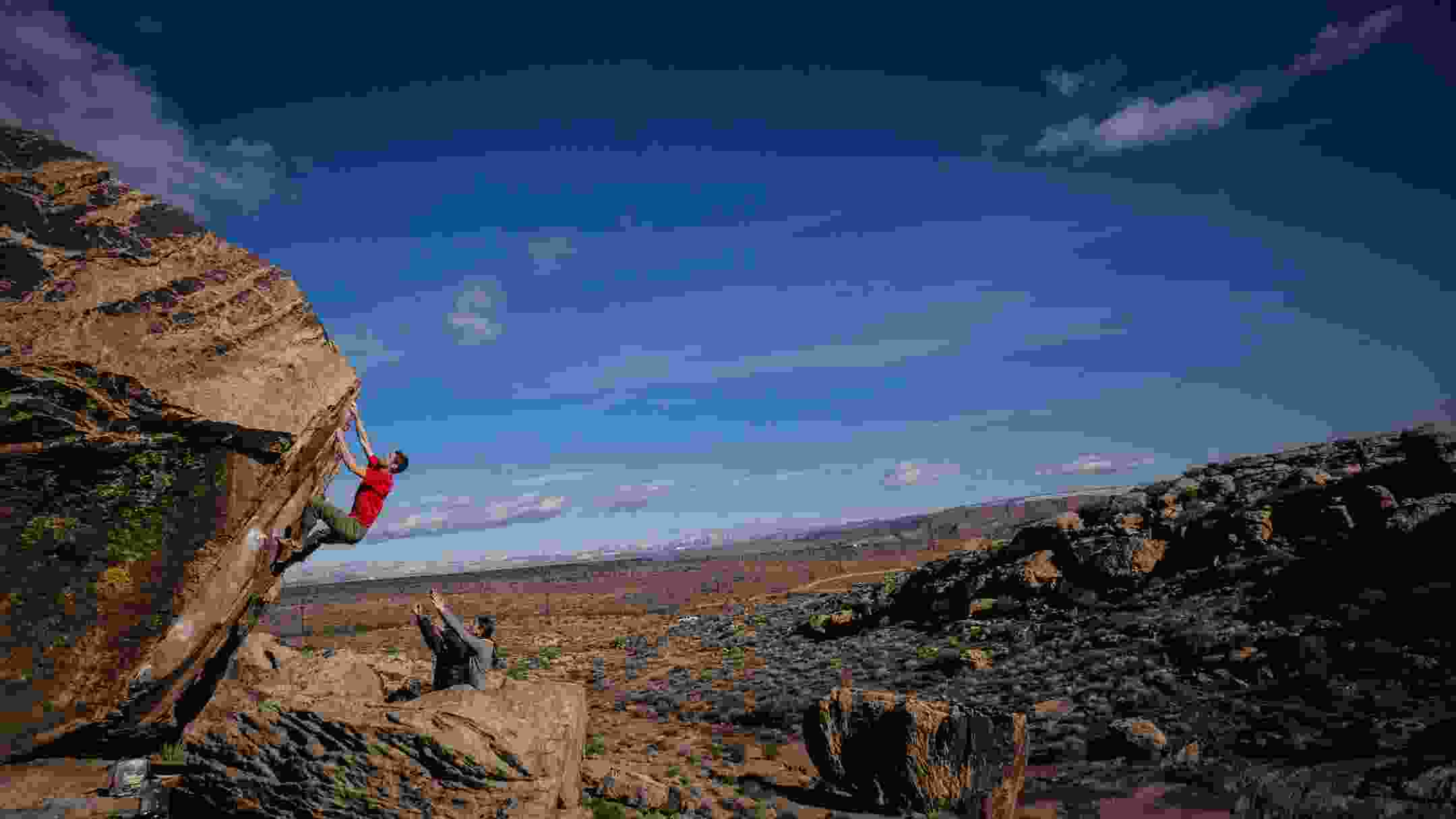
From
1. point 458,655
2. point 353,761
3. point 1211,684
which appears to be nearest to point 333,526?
point 458,655

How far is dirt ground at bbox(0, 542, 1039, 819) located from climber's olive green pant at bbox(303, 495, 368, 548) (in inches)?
50.8

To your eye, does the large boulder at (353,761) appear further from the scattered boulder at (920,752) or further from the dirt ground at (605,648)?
the scattered boulder at (920,752)

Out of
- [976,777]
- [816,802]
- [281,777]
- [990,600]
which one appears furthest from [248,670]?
[990,600]

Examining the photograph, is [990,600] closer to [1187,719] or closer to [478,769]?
[1187,719]

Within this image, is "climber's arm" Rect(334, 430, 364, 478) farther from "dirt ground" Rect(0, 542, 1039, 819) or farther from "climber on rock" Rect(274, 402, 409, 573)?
"dirt ground" Rect(0, 542, 1039, 819)

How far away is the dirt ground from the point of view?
314 inches

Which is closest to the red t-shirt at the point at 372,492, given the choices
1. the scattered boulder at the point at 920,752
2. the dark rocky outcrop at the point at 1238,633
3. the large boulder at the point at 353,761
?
the large boulder at the point at 353,761

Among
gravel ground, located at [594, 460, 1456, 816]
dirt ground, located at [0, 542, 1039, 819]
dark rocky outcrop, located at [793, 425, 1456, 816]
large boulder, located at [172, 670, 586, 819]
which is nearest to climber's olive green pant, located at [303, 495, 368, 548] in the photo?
dirt ground, located at [0, 542, 1039, 819]

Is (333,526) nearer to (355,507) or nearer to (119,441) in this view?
(355,507)

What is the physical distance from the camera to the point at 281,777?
268 inches

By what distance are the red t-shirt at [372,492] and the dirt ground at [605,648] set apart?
142 centimetres

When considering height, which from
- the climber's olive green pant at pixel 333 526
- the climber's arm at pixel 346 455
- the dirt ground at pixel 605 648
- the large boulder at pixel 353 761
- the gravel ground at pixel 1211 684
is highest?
the climber's arm at pixel 346 455

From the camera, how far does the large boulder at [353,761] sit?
6766 mm

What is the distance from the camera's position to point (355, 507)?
381 inches
